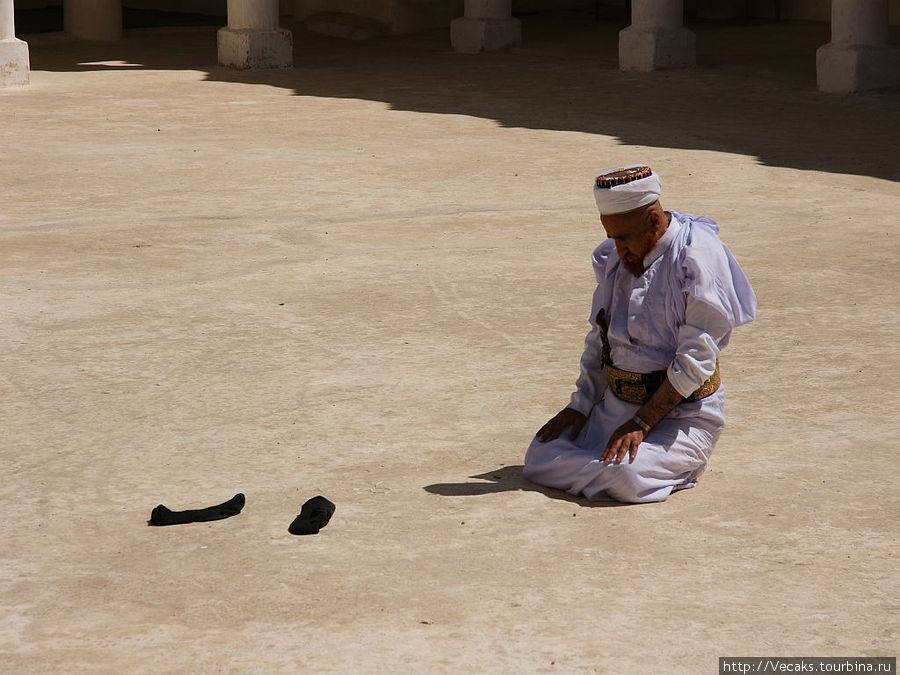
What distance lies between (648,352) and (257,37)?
49.8 feet

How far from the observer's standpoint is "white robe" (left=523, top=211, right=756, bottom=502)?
4816mm

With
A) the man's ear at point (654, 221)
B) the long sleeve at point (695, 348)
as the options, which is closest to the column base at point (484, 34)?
the man's ear at point (654, 221)

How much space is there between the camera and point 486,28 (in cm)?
2038

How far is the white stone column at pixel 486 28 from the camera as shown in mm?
20453

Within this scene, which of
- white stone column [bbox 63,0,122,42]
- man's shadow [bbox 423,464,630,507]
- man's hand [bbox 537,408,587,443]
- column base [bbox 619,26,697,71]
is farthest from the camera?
white stone column [bbox 63,0,122,42]

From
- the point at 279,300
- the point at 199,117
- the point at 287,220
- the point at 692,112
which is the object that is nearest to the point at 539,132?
the point at 692,112

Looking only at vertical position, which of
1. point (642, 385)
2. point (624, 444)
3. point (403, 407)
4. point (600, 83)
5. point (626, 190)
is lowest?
point (600, 83)

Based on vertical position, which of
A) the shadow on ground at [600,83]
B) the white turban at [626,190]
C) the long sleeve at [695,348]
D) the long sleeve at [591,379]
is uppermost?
the white turban at [626,190]

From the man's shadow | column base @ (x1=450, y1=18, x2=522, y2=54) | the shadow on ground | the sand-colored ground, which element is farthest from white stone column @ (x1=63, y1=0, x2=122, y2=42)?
the man's shadow

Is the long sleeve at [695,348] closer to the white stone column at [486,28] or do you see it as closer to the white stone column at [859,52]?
the white stone column at [859,52]

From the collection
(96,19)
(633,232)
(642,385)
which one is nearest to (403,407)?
(642,385)

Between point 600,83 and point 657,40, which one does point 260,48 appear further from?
point 657,40

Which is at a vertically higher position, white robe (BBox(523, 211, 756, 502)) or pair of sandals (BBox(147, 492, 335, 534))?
white robe (BBox(523, 211, 756, 502))

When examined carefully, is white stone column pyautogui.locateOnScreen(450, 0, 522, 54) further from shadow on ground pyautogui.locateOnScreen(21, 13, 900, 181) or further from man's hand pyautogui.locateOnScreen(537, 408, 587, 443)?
man's hand pyautogui.locateOnScreen(537, 408, 587, 443)
